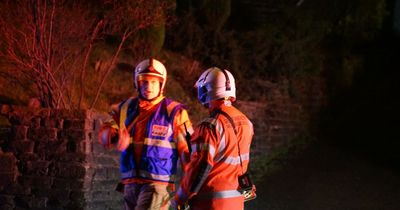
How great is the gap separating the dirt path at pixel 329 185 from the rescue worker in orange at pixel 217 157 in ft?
16.1

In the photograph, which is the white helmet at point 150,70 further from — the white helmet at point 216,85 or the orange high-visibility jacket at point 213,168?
the orange high-visibility jacket at point 213,168

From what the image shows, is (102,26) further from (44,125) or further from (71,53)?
(44,125)

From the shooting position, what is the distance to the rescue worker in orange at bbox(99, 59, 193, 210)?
493 centimetres

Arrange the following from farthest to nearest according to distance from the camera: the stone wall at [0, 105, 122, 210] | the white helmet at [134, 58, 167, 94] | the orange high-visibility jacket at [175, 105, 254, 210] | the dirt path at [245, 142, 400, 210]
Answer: the dirt path at [245, 142, 400, 210] < the stone wall at [0, 105, 122, 210] < the white helmet at [134, 58, 167, 94] < the orange high-visibility jacket at [175, 105, 254, 210]

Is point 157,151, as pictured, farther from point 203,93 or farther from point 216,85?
point 216,85

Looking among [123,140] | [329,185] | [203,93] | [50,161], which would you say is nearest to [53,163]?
[50,161]

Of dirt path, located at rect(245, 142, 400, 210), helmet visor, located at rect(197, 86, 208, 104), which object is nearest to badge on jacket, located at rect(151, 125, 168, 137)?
helmet visor, located at rect(197, 86, 208, 104)

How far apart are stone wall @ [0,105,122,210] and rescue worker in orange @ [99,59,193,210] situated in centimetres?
285

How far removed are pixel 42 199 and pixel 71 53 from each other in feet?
8.98

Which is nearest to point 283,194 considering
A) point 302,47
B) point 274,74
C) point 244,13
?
point 274,74

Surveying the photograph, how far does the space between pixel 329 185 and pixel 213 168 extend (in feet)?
22.3

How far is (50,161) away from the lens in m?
7.84

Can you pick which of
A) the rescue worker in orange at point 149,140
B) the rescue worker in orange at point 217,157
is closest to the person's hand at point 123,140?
the rescue worker in orange at point 149,140

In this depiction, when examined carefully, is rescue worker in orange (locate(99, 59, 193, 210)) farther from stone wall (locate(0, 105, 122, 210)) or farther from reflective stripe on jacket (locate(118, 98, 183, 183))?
stone wall (locate(0, 105, 122, 210))
